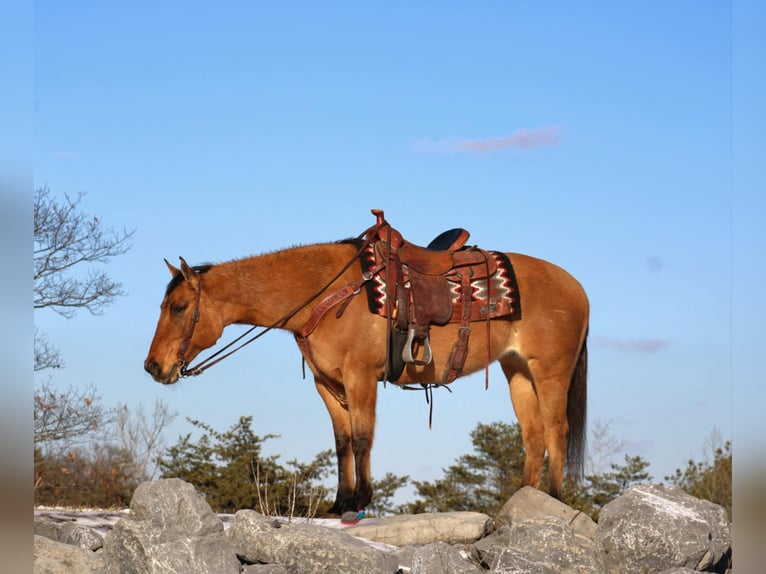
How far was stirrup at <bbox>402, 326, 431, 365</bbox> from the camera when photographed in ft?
29.2

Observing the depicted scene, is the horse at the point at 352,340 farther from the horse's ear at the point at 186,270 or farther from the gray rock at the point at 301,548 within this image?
the gray rock at the point at 301,548

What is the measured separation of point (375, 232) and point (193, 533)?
3631mm

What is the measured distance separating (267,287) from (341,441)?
1.68 metres

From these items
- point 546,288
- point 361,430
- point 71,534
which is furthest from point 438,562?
point 546,288

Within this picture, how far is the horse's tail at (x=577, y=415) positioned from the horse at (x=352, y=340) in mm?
11

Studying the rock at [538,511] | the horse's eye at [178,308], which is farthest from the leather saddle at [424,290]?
the horse's eye at [178,308]

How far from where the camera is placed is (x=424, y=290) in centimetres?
917

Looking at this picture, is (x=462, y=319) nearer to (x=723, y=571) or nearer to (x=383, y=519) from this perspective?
(x=383, y=519)

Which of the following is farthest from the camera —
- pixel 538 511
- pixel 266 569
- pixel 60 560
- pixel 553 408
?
pixel 553 408

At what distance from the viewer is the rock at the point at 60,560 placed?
610 cm

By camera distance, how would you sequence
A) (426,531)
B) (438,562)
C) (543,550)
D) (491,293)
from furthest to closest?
(491,293)
(426,531)
(543,550)
(438,562)

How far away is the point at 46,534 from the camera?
7445 millimetres

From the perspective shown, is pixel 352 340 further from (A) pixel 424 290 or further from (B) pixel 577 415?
(B) pixel 577 415

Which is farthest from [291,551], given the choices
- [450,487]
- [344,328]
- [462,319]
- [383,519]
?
[450,487]
